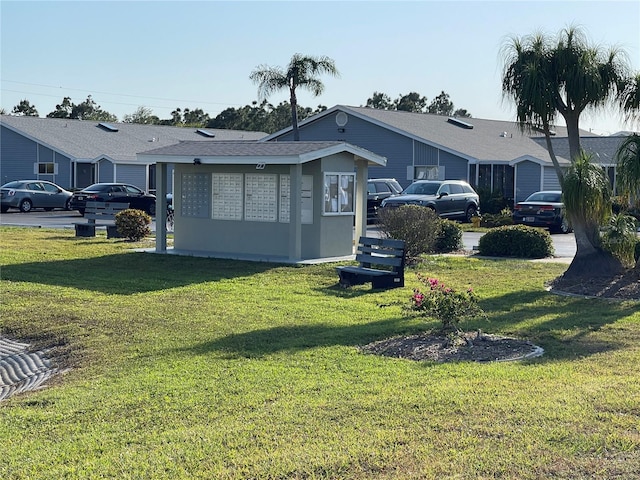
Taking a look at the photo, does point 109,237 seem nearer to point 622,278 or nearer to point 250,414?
point 622,278

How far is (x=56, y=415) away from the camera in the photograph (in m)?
7.64

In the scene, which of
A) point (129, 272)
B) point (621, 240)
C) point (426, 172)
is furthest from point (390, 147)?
point (621, 240)

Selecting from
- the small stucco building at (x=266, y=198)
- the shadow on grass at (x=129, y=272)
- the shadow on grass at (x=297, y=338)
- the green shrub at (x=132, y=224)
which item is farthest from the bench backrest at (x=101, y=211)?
the shadow on grass at (x=297, y=338)

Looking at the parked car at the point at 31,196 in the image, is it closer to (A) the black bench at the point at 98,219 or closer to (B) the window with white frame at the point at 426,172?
(A) the black bench at the point at 98,219

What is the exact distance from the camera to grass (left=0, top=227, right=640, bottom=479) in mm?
6094

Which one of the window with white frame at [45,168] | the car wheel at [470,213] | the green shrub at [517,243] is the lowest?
the green shrub at [517,243]

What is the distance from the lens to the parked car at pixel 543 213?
30.7 meters

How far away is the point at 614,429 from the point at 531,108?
10285 millimetres

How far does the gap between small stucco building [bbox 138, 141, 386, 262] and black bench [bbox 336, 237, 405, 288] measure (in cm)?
338

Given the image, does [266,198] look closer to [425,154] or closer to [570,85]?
[570,85]

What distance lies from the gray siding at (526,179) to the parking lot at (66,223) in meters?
9.62

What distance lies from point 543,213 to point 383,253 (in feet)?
51.5

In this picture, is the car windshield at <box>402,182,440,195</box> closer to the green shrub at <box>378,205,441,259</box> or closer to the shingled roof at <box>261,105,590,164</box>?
the shingled roof at <box>261,105,590,164</box>

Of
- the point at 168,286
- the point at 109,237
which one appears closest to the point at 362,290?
the point at 168,286
